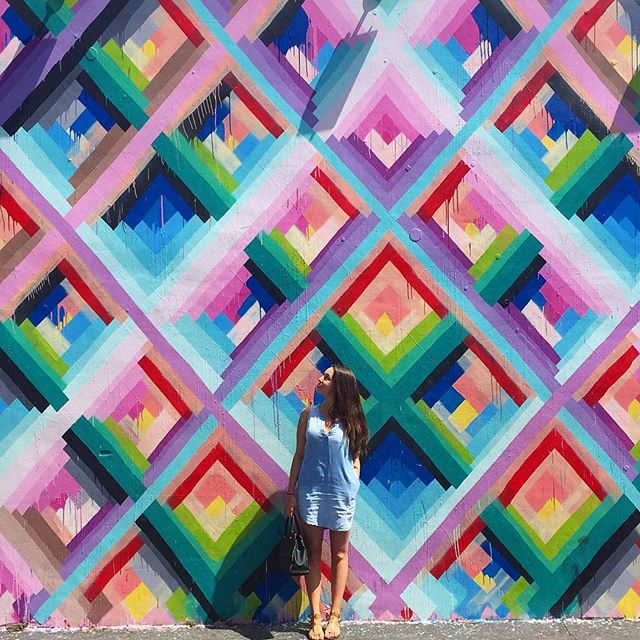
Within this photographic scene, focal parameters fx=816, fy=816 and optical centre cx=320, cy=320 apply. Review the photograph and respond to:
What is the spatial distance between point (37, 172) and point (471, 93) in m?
2.46

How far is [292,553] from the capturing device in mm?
4191

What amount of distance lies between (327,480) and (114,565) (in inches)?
52.9

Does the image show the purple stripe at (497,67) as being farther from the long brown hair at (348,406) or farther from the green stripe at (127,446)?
the green stripe at (127,446)

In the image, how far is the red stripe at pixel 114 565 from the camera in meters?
4.55

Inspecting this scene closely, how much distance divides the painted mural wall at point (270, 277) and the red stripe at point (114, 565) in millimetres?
16

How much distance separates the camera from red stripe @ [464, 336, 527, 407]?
4.57 meters

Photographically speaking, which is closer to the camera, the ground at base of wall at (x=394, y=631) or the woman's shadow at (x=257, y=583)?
the ground at base of wall at (x=394, y=631)

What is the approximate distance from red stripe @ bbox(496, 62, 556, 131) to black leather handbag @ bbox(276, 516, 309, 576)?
247cm

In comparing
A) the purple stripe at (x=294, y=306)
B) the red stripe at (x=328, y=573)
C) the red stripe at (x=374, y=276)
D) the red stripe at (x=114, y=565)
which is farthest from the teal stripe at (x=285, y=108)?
the red stripe at (x=114, y=565)

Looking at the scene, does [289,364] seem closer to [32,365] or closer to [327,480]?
[327,480]

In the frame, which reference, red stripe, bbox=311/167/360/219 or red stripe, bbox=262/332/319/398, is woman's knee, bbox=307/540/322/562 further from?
red stripe, bbox=311/167/360/219

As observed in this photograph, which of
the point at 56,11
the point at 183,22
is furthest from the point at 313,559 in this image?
the point at 56,11

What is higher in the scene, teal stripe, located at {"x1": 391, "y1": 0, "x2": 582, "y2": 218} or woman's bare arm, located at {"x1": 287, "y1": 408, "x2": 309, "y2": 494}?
teal stripe, located at {"x1": 391, "y1": 0, "x2": 582, "y2": 218}

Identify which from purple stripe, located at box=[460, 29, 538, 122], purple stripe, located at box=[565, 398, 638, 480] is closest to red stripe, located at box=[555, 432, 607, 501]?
purple stripe, located at box=[565, 398, 638, 480]
